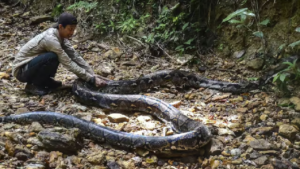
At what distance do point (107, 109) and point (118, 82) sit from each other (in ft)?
3.26

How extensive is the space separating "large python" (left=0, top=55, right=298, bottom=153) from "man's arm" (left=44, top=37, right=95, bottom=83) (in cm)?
24

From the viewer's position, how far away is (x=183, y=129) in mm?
A: 4836

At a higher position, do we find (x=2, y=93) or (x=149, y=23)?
(x=149, y=23)

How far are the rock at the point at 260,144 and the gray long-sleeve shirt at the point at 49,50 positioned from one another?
3.77 m

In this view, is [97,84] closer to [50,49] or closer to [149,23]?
[50,49]

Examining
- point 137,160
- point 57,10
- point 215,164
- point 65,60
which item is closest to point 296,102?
point 215,164

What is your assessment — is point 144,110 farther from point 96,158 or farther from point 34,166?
point 34,166

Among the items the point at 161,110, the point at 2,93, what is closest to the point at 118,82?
the point at 161,110

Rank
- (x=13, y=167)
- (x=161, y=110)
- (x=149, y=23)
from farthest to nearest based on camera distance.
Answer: (x=149, y=23), (x=161, y=110), (x=13, y=167)

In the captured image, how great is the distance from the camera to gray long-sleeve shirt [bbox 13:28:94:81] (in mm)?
5656

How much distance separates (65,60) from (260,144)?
13.7 ft

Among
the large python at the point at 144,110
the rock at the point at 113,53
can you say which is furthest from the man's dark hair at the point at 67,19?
the rock at the point at 113,53

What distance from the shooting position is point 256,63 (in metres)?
6.80

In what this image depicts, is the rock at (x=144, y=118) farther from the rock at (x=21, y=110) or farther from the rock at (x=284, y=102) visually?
the rock at (x=284, y=102)
